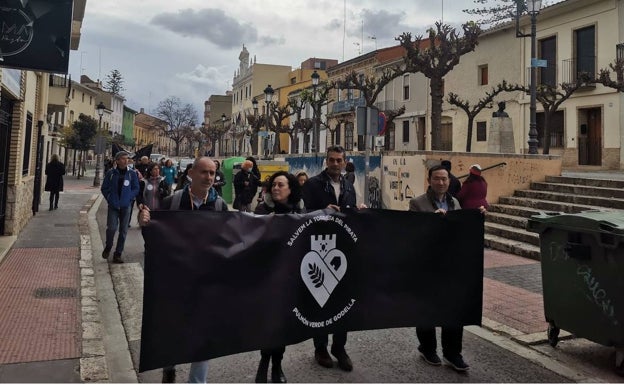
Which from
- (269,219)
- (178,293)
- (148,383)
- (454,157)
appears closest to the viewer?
(178,293)

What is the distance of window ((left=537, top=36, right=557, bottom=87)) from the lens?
83.0 feet

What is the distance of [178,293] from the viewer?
3.13 m

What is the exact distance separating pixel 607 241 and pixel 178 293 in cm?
355

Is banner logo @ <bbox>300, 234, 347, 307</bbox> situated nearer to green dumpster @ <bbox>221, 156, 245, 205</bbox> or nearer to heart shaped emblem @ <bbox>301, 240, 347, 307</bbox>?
heart shaped emblem @ <bbox>301, 240, 347, 307</bbox>

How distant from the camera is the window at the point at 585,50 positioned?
23125 millimetres

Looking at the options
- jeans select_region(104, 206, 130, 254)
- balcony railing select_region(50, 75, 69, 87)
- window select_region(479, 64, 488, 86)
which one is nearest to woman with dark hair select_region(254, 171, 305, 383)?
jeans select_region(104, 206, 130, 254)

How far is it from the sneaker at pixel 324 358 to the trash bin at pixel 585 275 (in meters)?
2.29

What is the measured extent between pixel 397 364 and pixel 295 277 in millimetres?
1478

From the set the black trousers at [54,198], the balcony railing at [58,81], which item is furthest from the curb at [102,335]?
the balcony railing at [58,81]

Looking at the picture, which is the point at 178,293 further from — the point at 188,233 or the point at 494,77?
the point at 494,77

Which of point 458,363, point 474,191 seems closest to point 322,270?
point 458,363

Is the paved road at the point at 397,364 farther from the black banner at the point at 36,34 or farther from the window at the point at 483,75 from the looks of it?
the window at the point at 483,75

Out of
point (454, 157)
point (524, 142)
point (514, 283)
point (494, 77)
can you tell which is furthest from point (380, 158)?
point (494, 77)

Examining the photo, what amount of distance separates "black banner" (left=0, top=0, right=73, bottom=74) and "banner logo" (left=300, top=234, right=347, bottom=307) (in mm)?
5131
